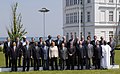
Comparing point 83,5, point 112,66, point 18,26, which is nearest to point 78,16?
point 83,5

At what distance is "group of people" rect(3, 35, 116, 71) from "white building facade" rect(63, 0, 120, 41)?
4601 centimetres

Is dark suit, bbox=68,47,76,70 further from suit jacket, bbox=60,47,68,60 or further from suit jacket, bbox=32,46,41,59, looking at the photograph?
suit jacket, bbox=32,46,41,59

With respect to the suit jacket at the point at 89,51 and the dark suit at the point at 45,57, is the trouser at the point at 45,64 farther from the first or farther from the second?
the suit jacket at the point at 89,51

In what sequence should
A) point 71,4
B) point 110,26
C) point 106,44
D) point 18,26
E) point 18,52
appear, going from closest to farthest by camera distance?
point 18,52 < point 106,44 < point 18,26 < point 110,26 < point 71,4

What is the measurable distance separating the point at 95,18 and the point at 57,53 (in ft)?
163

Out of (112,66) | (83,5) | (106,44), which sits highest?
(83,5)

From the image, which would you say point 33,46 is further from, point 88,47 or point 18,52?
point 88,47

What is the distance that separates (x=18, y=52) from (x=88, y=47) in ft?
14.0

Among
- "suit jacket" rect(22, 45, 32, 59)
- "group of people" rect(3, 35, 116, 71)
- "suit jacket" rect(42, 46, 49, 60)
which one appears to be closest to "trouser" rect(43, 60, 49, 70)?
"group of people" rect(3, 35, 116, 71)

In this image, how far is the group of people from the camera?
862 inches

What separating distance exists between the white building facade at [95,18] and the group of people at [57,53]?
46.0 m

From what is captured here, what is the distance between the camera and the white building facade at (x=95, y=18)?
235 ft

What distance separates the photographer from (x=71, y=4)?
7694 cm

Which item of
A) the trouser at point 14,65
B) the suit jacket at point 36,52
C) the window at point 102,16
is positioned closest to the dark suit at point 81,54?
the suit jacket at point 36,52
